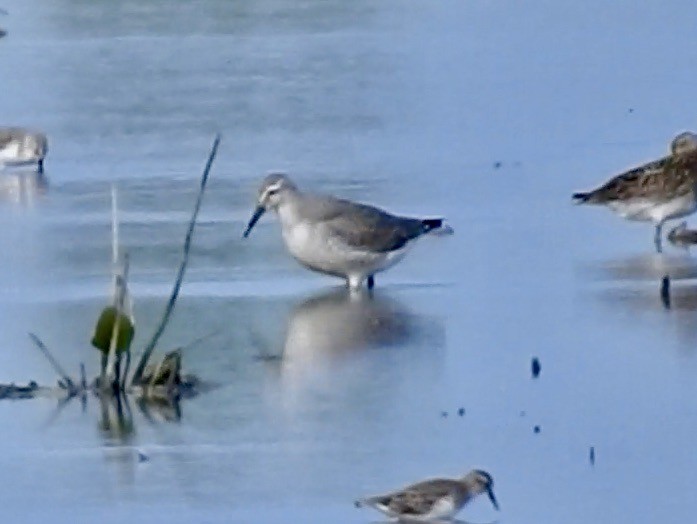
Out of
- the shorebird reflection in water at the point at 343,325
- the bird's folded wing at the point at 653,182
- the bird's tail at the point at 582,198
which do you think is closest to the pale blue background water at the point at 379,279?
the shorebird reflection in water at the point at 343,325

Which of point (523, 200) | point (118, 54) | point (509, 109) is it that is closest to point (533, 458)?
point (523, 200)

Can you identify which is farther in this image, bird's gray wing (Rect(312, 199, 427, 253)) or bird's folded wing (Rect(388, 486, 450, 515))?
bird's gray wing (Rect(312, 199, 427, 253))

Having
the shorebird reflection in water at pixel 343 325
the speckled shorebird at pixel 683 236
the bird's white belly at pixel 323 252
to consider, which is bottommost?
the shorebird reflection in water at pixel 343 325

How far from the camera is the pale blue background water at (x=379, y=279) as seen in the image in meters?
9.16

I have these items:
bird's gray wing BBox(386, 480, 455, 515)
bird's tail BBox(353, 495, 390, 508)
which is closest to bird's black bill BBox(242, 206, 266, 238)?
bird's tail BBox(353, 495, 390, 508)

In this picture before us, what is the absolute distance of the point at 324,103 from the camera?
1914 centimetres

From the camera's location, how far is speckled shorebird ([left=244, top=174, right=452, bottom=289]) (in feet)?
41.0

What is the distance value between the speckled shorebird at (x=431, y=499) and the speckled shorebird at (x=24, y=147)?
862 centimetres

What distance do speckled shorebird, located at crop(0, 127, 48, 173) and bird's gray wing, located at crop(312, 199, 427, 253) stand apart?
14.6 feet

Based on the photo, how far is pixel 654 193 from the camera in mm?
13953

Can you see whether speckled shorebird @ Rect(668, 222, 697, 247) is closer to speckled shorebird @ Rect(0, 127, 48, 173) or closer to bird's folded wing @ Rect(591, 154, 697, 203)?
bird's folded wing @ Rect(591, 154, 697, 203)

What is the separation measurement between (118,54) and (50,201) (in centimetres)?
699

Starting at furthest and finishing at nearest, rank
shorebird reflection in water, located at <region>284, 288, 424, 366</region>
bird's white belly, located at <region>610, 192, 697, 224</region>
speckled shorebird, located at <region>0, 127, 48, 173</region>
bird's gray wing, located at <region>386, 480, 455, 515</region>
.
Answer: speckled shorebird, located at <region>0, 127, 48, 173</region> < bird's white belly, located at <region>610, 192, 697, 224</region> < shorebird reflection in water, located at <region>284, 288, 424, 366</region> < bird's gray wing, located at <region>386, 480, 455, 515</region>

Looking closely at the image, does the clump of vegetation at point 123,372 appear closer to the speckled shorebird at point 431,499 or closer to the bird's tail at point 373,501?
the bird's tail at point 373,501
